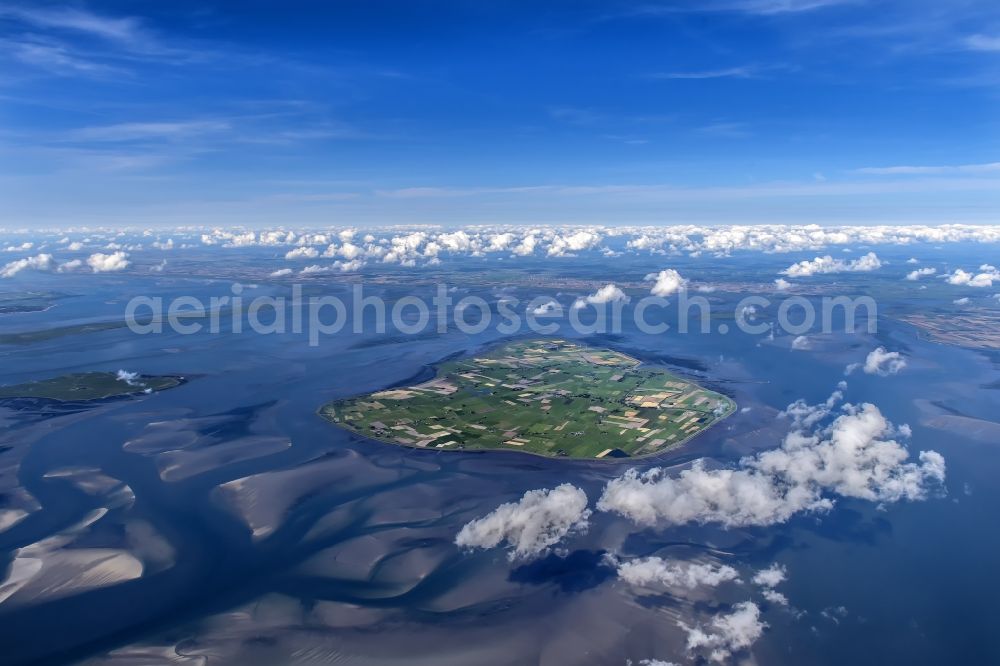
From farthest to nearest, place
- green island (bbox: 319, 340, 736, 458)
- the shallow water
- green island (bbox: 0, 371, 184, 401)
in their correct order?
green island (bbox: 0, 371, 184, 401) < green island (bbox: 319, 340, 736, 458) < the shallow water

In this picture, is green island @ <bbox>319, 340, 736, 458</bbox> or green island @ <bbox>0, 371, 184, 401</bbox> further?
green island @ <bbox>0, 371, 184, 401</bbox>

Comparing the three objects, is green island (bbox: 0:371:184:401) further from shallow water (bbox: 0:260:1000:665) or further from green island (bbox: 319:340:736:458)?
green island (bbox: 319:340:736:458)

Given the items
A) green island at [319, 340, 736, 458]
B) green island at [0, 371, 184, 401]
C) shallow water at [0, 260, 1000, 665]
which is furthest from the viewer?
green island at [0, 371, 184, 401]

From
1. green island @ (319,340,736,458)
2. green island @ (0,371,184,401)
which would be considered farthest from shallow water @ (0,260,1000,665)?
green island @ (0,371,184,401)

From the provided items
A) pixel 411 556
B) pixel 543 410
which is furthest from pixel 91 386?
pixel 411 556

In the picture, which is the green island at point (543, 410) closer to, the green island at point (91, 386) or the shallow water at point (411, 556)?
the shallow water at point (411, 556)

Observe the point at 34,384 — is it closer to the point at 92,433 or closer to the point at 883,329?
the point at 92,433

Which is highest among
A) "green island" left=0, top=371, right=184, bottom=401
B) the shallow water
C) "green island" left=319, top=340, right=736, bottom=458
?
"green island" left=0, top=371, right=184, bottom=401
